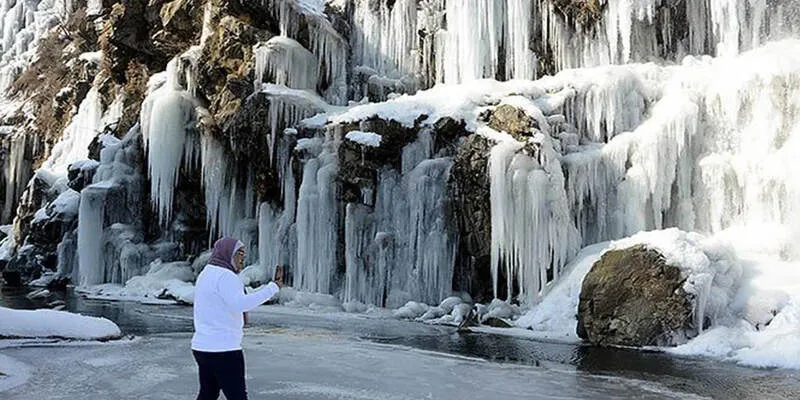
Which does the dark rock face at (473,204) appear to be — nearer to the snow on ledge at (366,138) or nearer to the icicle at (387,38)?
the snow on ledge at (366,138)

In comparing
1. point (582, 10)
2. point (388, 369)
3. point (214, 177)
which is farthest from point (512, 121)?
point (214, 177)

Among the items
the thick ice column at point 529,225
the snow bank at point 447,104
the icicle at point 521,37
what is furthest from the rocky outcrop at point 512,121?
the icicle at point 521,37

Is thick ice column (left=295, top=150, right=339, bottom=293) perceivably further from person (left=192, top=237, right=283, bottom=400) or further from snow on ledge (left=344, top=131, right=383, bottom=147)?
person (left=192, top=237, right=283, bottom=400)

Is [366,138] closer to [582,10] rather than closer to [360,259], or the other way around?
[360,259]

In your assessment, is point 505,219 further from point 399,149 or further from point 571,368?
point 571,368

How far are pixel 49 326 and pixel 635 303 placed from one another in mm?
11276

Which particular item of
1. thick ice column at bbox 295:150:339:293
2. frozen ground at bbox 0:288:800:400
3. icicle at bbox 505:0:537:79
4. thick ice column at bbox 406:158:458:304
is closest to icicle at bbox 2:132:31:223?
thick ice column at bbox 295:150:339:293

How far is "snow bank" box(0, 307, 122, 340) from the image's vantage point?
1251cm

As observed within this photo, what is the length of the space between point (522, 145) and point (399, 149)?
430 cm

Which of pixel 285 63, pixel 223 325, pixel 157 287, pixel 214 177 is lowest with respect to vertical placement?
pixel 157 287

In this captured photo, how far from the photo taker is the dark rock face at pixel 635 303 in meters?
14.8

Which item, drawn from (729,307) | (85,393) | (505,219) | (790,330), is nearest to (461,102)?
(505,219)

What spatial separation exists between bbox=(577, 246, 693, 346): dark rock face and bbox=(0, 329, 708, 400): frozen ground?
3911 mm

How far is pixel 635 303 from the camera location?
15.2m
